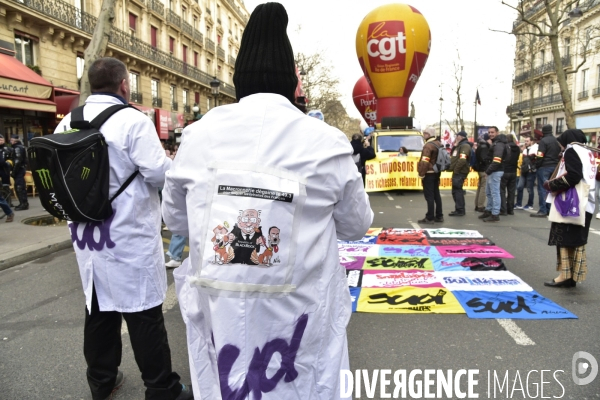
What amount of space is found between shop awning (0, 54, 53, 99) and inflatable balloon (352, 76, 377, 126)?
21288mm

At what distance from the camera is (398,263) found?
612cm

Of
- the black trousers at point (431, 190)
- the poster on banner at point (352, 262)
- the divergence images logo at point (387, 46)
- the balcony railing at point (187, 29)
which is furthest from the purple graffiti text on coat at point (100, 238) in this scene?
the balcony railing at point (187, 29)

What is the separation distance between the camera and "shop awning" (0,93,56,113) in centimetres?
1329

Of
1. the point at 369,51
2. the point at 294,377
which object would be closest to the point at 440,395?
the point at 294,377

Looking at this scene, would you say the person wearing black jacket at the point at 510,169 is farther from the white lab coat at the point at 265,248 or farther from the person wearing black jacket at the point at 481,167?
the white lab coat at the point at 265,248

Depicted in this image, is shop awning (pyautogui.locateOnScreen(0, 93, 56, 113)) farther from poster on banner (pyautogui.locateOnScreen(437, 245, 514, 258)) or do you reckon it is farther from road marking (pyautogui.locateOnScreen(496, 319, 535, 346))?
road marking (pyautogui.locateOnScreen(496, 319, 535, 346))

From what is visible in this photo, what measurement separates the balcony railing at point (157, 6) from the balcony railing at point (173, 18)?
876 millimetres

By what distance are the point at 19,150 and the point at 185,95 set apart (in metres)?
25.7

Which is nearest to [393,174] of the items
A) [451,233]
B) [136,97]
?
[451,233]

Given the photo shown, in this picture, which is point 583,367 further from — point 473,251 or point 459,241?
point 459,241

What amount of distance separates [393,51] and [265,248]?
21044mm

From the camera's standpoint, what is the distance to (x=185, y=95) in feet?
117

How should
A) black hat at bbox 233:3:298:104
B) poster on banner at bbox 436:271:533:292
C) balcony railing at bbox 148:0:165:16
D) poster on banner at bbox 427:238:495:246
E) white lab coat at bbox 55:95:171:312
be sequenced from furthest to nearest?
balcony railing at bbox 148:0:165:16, poster on banner at bbox 427:238:495:246, poster on banner at bbox 436:271:533:292, white lab coat at bbox 55:95:171:312, black hat at bbox 233:3:298:104

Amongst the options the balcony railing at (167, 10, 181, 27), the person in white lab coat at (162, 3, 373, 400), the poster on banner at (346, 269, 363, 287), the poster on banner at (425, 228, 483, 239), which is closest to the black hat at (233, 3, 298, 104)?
the person in white lab coat at (162, 3, 373, 400)
